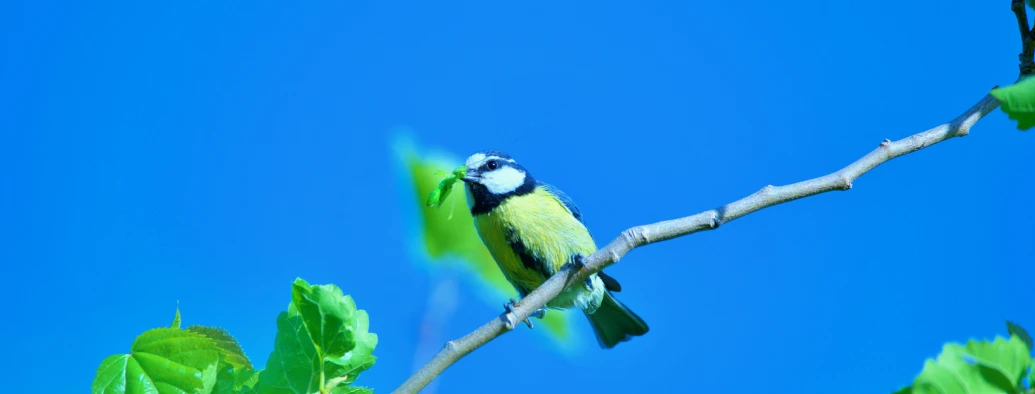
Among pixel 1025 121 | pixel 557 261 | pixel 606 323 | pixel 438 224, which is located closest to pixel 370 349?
pixel 1025 121

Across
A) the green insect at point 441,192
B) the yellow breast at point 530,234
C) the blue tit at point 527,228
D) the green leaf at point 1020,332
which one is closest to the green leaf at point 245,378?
the green leaf at point 1020,332

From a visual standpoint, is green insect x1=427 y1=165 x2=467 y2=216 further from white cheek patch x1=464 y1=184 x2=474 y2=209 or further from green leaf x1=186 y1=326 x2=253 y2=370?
green leaf x1=186 y1=326 x2=253 y2=370

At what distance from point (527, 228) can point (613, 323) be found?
44.9 inches

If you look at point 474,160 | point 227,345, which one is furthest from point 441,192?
point 227,345

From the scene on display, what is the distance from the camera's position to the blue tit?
3.89m

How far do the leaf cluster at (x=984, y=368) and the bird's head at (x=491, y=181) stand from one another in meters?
3.12

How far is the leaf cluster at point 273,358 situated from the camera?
1365mm

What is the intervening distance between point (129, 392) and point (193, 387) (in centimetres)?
12

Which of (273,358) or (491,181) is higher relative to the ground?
(491,181)

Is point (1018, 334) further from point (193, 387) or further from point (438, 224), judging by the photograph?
point (438, 224)

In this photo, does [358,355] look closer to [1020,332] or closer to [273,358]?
[273,358]

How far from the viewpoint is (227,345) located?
1.59m

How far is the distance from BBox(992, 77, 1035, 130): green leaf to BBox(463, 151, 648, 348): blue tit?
2651 mm

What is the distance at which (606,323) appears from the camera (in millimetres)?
4746
